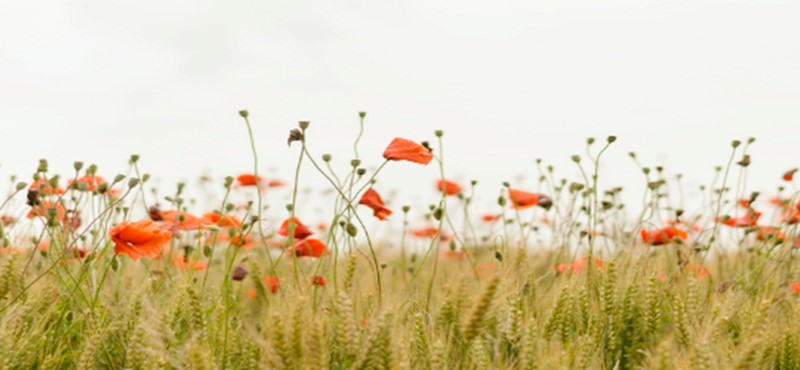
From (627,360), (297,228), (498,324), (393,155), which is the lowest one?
(627,360)

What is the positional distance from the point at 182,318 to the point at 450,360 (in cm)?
77

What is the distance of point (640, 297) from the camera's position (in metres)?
2.64

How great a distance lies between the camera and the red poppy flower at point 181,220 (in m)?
2.99

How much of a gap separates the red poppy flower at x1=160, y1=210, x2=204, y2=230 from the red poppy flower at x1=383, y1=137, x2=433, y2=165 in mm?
738

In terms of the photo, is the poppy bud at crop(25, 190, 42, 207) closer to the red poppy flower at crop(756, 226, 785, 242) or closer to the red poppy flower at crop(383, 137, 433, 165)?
the red poppy flower at crop(383, 137, 433, 165)

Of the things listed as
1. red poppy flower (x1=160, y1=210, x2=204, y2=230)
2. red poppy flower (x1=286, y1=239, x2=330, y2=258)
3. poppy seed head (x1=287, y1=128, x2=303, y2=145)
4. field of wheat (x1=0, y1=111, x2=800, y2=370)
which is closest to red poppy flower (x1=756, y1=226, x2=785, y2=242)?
field of wheat (x1=0, y1=111, x2=800, y2=370)

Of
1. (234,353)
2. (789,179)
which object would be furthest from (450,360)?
(789,179)

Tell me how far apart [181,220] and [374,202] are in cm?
77

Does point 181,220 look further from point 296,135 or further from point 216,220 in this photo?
point 296,135

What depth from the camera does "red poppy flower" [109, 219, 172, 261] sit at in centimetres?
253

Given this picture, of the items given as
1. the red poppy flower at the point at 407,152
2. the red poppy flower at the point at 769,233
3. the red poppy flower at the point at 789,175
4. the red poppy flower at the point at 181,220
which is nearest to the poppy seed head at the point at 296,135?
the red poppy flower at the point at 407,152

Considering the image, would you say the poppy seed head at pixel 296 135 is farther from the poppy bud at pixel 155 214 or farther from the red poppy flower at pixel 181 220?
the poppy bud at pixel 155 214

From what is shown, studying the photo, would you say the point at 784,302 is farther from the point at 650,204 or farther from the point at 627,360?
the point at 627,360

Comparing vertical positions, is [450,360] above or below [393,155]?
below
